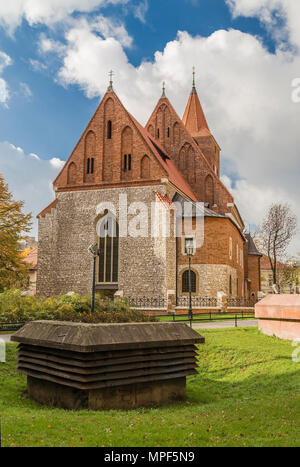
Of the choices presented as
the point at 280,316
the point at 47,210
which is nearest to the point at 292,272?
the point at 47,210

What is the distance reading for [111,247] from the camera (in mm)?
27797

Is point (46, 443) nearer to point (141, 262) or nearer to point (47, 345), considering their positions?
point (47, 345)

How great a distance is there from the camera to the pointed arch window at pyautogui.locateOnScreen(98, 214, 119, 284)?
27.5m

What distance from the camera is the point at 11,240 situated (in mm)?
27000

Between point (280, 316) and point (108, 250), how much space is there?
56.1ft

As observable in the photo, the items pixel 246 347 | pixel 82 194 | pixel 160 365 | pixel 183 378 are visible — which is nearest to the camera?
pixel 160 365

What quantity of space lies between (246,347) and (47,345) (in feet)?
21.1

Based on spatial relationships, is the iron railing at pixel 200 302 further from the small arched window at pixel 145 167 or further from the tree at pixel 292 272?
the tree at pixel 292 272

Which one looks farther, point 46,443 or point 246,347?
point 246,347

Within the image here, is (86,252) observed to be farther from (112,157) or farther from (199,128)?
(199,128)

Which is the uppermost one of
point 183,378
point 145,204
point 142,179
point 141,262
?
point 142,179

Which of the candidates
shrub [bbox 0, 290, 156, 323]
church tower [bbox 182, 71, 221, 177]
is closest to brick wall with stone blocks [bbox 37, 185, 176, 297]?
shrub [bbox 0, 290, 156, 323]

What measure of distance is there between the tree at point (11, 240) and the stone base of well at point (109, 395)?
2066 centimetres
